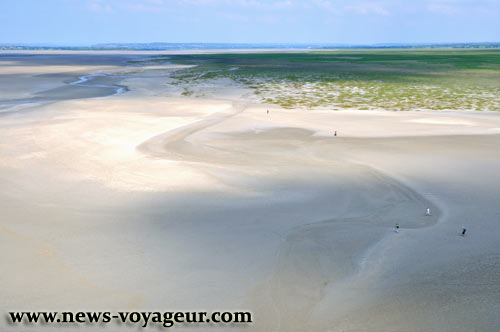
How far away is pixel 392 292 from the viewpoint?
8.96 m

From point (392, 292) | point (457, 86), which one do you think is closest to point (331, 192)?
point (392, 292)

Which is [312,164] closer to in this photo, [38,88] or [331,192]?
[331,192]

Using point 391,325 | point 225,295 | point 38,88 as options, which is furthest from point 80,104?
point 391,325

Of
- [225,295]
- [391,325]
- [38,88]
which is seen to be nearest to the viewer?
[391,325]

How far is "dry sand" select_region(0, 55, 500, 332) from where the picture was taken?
338 inches

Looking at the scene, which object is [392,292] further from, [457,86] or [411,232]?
[457,86]

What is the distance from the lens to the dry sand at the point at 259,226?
8578 millimetres

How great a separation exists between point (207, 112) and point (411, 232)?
893 inches

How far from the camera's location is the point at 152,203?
13453 mm

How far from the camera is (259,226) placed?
1198cm

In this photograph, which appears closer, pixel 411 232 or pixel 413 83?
pixel 411 232

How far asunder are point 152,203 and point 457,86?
46431 millimetres

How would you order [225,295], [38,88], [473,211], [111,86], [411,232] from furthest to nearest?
[111,86]
[38,88]
[473,211]
[411,232]
[225,295]

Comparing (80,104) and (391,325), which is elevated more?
(80,104)
